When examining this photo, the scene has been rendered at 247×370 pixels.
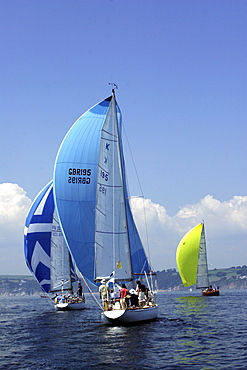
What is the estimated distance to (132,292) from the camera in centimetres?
2353

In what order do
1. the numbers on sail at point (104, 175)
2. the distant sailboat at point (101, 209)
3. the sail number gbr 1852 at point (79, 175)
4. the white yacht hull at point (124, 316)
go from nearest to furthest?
the white yacht hull at point (124, 316)
the distant sailboat at point (101, 209)
the numbers on sail at point (104, 175)
the sail number gbr 1852 at point (79, 175)

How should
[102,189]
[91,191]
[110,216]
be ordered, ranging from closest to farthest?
[110,216], [102,189], [91,191]

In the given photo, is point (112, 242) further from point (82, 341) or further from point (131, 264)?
point (82, 341)

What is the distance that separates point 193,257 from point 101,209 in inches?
1559

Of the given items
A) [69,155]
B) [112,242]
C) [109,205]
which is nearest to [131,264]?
[112,242]

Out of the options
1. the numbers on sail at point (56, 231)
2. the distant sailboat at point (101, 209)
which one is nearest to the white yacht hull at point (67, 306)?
the numbers on sail at point (56, 231)

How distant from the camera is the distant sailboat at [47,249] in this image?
4084cm

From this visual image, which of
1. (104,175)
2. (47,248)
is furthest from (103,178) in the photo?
(47,248)

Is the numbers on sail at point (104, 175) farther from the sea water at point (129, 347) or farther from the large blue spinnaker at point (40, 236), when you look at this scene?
the large blue spinnaker at point (40, 236)

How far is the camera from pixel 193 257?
62219mm

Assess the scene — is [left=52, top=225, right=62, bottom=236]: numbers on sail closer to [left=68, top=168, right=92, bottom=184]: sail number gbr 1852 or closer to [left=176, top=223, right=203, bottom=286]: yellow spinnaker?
[left=68, top=168, right=92, bottom=184]: sail number gbr 1852

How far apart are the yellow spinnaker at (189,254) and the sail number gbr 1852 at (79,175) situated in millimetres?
34830

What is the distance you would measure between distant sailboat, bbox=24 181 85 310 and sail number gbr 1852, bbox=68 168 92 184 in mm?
11908

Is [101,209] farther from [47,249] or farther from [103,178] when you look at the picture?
[47,249]
